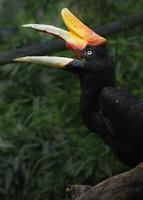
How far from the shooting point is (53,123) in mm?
8594

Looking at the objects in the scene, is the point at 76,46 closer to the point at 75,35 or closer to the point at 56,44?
the point at 75,35

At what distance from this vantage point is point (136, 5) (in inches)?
353

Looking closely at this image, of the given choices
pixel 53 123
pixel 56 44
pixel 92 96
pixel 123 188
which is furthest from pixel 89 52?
pixel 53 123

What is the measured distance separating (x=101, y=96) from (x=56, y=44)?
2296mm

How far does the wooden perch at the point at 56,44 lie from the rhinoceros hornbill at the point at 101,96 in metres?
1.89

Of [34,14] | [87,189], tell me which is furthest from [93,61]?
[34,14]

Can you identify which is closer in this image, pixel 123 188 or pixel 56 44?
pixel 123 188

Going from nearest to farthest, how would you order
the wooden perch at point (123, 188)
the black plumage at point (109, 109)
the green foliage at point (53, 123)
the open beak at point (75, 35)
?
the wooden perch at point (123, 188)
the black plumage at point (109, 109)
the open beak at point (75, 35)
the green foliage at point (53, 123)

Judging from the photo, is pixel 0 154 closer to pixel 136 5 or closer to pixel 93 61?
pixel 136 5

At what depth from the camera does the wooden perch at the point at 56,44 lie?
8469 mm

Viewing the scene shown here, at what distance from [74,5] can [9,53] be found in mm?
747

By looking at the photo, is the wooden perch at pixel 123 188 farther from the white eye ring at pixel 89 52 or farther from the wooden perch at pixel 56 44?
the wooden perch at pixel 56 44

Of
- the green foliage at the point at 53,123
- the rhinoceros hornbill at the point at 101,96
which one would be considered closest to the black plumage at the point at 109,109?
the rhinoceros hornbill at the point at 101,96

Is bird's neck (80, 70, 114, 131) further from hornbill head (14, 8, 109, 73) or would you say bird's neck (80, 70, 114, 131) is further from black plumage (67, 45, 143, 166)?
hornbill head (14, 8, 109, 73)
